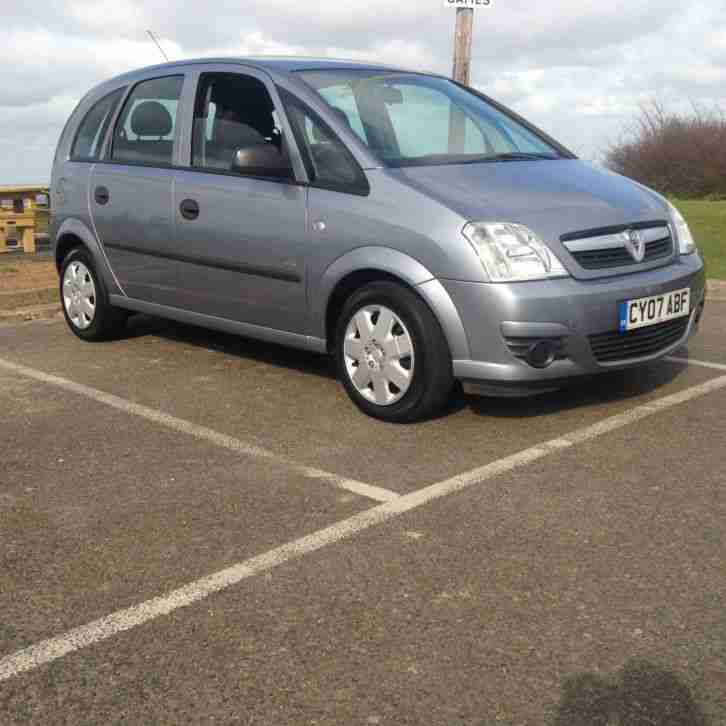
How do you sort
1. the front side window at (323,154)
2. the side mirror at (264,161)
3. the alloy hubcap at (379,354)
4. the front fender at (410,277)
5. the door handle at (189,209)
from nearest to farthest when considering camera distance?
1. the front fender at (410,277)
2. the alloy hubcap at (379,354)
3. the front side window at (323,154)
4. the side mirror at (264,161)
5. the door handle at (189,209)

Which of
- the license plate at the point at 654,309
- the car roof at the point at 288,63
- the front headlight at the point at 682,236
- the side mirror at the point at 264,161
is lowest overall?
the license plate at the point at 654,309

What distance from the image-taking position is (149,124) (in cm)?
632

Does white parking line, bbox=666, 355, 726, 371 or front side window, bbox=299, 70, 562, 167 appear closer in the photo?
front side window, bbox=299, 70, 562, 167

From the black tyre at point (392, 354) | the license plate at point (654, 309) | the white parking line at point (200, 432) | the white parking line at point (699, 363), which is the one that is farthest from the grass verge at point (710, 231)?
the white parking line at point (200, 432)

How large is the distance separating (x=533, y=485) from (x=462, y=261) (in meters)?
1.08

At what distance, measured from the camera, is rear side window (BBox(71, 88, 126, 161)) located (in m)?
6.71

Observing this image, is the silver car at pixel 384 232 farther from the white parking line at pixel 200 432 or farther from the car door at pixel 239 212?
the white parking line at pixel 200 432

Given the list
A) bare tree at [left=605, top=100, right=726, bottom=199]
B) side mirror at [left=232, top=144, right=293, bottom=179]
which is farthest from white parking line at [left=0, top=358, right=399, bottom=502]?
bare tree at [left=605, top=100, right=726, bottom=199]

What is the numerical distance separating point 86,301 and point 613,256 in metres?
3.69

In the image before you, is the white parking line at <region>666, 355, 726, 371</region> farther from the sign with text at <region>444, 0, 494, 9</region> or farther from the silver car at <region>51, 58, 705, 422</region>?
the sign with text at <region>444, 0, 494, 9</region>

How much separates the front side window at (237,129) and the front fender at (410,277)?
0.62 meters

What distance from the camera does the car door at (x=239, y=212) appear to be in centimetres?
531

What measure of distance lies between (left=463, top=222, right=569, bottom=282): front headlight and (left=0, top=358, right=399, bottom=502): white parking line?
1.13 m

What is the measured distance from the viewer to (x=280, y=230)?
5328 millimetres
